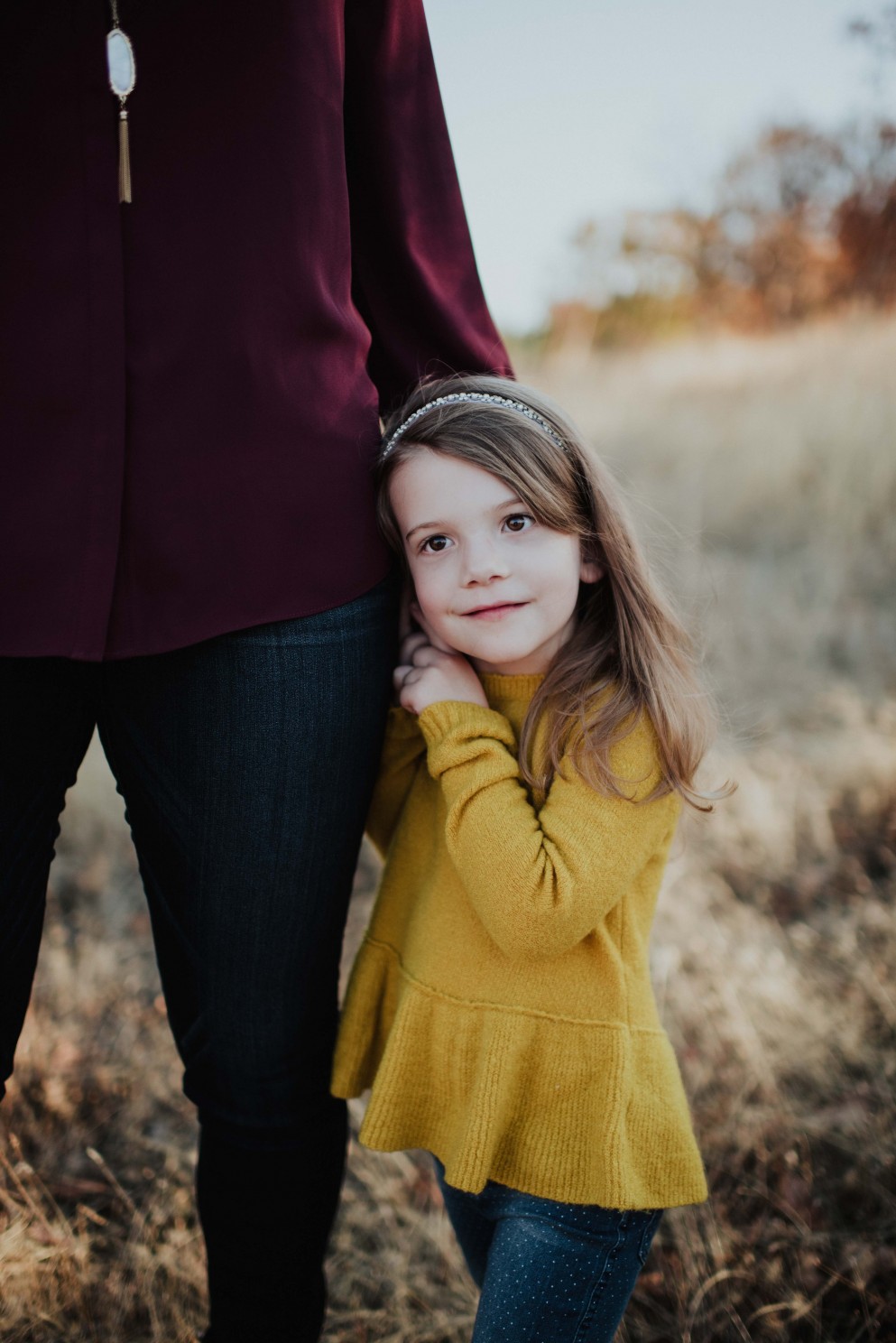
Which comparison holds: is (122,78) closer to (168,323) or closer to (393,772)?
(168,323)

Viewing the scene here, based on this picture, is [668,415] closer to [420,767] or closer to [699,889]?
[699,889]

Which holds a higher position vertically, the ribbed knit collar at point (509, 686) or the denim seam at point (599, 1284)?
the ribbed knit collar at point (509, 686)

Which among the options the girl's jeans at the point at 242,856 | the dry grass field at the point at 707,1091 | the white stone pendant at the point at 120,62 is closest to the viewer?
the white stone pendant at the point at 120,62

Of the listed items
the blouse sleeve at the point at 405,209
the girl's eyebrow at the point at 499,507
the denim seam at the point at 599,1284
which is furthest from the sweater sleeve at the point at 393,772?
the denim seam at the point at 599,1284

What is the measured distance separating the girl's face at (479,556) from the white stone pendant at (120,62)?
21.7 inches

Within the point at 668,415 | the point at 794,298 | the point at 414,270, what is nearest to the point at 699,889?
the point at 414,270

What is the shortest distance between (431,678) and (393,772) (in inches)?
7.9

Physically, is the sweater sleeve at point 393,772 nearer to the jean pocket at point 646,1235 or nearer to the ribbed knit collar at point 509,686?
the ribbed knit collar at point 509,686

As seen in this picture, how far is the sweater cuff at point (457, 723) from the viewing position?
4.21 ft

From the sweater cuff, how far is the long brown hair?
58mm

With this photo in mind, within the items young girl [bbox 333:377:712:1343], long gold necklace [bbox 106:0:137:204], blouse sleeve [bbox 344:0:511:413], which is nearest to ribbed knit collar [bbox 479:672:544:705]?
young girl [bbox 333:377:712:1343]

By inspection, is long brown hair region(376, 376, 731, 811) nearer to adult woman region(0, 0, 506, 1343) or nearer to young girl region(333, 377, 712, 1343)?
young girl region(333, 377, 712, 1343)

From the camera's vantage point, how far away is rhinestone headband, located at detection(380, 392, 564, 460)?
137 centimetres

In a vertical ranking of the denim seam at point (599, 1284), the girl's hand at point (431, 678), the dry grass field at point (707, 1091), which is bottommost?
the dry grass field at point (707, 1091)
